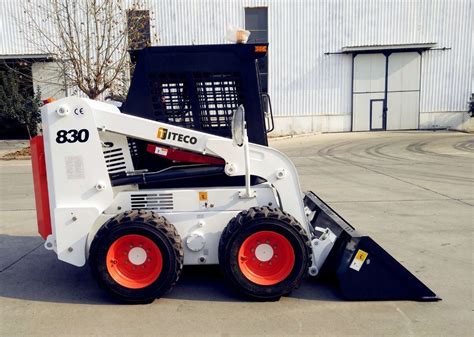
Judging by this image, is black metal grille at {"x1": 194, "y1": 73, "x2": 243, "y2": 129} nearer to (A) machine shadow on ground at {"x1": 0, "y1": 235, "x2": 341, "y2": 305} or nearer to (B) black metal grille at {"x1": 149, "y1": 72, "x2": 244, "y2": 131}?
(B) black metal grille at {"x1": 149, "y1": 72, "x2": 244, "y2": 131}

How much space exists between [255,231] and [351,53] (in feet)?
72.2

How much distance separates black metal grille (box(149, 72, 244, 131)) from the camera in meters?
4.02

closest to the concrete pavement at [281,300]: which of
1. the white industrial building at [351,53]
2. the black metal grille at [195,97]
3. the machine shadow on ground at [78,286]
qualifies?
the machine shadow on ground at [78,286]

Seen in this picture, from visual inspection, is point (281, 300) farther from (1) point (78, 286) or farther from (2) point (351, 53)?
(2) point (351, 53)

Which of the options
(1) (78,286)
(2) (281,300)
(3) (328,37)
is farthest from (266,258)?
(3) (328,37)

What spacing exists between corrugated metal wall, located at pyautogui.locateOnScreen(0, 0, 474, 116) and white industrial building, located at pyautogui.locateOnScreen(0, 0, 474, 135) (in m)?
0.05

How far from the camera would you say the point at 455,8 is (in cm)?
2327

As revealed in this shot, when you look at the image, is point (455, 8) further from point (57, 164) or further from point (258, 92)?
point (57, 164)

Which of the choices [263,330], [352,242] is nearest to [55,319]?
[263,330]

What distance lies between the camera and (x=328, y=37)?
23.4m

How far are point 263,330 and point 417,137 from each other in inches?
787

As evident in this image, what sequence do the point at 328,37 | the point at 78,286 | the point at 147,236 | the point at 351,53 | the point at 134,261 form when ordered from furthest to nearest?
the point at 351,53 → the point at 328,37 → the point at 78,286 → the point at 134,261 → the point at 147,236

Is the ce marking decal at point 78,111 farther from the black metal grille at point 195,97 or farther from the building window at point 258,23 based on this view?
the building window at point 258,23

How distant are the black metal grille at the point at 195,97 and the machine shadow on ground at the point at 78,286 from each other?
5.07ft
